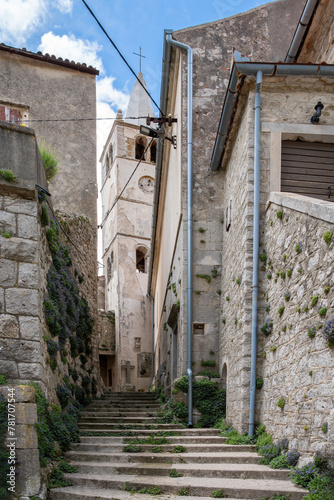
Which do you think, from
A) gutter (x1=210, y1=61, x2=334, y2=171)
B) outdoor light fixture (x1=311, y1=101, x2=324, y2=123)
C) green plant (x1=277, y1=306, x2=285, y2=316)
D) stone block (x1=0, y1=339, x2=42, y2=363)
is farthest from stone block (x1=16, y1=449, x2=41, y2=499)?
outdoor light fixture (x1=311, y1=101, x2=324, y2=123)

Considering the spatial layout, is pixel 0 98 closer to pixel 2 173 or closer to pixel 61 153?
pixel 61 153

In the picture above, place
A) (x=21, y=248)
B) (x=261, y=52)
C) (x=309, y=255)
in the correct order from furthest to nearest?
(x=261, y=52)
(x=21, y=248)
(x=309, y=255)

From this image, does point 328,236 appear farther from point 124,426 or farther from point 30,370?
point 124,426

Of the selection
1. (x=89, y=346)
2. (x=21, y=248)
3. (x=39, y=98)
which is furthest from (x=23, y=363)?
(x=39, y=98)

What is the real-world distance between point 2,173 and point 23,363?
2362mm

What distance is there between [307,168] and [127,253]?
74.0ft

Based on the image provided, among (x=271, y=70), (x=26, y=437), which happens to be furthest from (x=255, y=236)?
(x=26, y=437)

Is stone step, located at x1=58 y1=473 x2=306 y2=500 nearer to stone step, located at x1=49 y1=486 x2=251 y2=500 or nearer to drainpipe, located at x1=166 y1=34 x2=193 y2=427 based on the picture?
stone step, located at x1=49 y1=486 x2=251 y2=500

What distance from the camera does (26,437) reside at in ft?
16.9

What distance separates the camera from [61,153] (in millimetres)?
14875

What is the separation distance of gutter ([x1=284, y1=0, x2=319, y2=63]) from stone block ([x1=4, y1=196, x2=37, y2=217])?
531 cm

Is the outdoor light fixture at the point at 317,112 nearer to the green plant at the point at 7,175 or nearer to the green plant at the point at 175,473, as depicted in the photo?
the green plant at the point at 7,175

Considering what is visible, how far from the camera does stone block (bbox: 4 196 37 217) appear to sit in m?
6.56

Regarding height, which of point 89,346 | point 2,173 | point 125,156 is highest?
point 125,156
